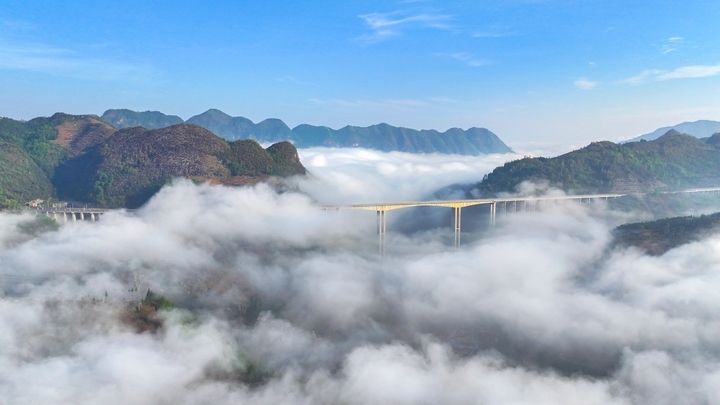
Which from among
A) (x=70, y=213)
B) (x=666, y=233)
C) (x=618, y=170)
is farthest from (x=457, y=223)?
(x=70, y=213)

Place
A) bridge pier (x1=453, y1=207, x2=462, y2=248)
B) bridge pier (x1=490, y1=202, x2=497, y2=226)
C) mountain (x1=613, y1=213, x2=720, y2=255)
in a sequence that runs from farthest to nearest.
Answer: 1. bridge pier (x1=490, y1=202, x2=497, y2=226)
2. bridge pier (x1=453, y1=207, x2=462, y2=248)
3. mountain (x1=613, y1=213, x2=720, y2=255)

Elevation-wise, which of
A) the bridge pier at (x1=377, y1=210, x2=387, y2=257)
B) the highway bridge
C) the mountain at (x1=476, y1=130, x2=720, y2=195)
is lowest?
the bridge pier at (x1=377, y1=210, x2=387, y2=257)

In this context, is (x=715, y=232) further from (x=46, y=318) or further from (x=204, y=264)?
(x=46, y=318)

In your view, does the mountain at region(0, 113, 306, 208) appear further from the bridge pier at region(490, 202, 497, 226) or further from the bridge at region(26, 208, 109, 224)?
the bridge pier at region(490, 202, 497, 226)

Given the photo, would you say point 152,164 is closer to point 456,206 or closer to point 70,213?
point 70,213

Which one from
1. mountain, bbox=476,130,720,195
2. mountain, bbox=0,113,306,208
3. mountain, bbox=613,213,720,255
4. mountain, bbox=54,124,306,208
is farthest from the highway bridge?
mountain, bbox=613,213,720,255

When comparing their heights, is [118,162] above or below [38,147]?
below

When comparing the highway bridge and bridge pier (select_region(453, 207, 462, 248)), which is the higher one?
the highway bridge
